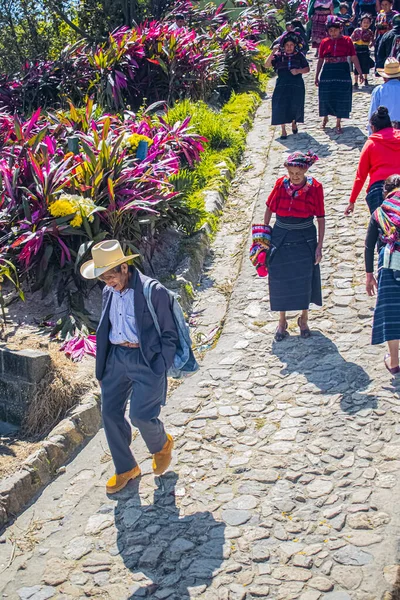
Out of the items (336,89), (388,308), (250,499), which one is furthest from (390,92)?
(250,499)

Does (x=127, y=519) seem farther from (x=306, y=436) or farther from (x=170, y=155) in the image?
(x=170, y=155)

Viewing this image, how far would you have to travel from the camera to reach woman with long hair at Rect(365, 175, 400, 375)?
20.2ft

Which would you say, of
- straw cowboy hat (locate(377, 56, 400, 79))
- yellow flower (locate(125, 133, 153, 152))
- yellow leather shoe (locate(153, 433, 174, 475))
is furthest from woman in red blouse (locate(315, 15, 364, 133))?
yellow leather shoe (locate(153, 433, 174, 475))

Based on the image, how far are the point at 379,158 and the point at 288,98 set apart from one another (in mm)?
5070

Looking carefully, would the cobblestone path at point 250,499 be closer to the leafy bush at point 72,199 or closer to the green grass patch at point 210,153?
the leafy bush at point 72,199

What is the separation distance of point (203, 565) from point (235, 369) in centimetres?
237

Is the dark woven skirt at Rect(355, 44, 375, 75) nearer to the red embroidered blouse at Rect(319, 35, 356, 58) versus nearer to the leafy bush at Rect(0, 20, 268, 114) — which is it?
the leafy bush at Rect(0, 20, 268, 114)

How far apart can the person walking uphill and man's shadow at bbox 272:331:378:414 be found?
560cm

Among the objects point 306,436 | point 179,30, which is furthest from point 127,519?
point 179,30

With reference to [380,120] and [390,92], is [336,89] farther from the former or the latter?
[380,120]

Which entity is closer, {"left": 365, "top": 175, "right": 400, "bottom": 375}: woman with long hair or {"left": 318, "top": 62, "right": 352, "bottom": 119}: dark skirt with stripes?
{"left": 365, "top": 175, "right": 400, "bottom": 375}: woman with long hair

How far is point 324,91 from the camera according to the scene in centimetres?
1215

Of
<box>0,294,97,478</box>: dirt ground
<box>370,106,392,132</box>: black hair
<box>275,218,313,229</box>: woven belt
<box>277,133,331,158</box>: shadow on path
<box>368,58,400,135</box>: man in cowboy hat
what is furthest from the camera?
<box>277,133,331,158</box>: shadow on path

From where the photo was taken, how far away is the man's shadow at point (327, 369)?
6242 mm
